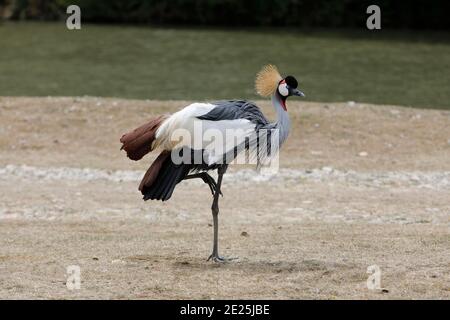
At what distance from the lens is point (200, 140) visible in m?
7.38

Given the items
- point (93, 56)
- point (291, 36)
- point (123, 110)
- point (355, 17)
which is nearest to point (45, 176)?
point (123, 110)

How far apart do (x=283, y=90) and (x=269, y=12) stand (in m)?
17.5

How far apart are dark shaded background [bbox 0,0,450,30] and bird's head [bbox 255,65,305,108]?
55.7 ft

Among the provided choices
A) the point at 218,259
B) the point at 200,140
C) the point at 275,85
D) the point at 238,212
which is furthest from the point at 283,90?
the point at 238,212

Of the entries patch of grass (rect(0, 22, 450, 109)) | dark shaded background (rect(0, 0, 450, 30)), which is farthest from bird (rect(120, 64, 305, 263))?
dark shaded background (rect(0, 0, 450, 30))

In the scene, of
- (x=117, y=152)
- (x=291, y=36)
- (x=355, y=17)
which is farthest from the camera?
(x=355, y=17)

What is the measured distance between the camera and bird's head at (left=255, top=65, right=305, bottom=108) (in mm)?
7676

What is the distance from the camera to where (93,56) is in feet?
69.0

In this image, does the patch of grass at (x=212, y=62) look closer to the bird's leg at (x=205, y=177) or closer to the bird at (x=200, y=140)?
the bird's leg at (x=205, y=177)

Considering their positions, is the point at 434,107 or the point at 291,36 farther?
the point at 291,36

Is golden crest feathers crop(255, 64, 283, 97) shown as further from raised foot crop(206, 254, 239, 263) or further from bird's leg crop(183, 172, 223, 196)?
raised foot crop(206, 254, 239, 263)

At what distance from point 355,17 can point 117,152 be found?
1199 centimetres

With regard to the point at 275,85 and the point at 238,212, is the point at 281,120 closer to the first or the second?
the point at 275,85
